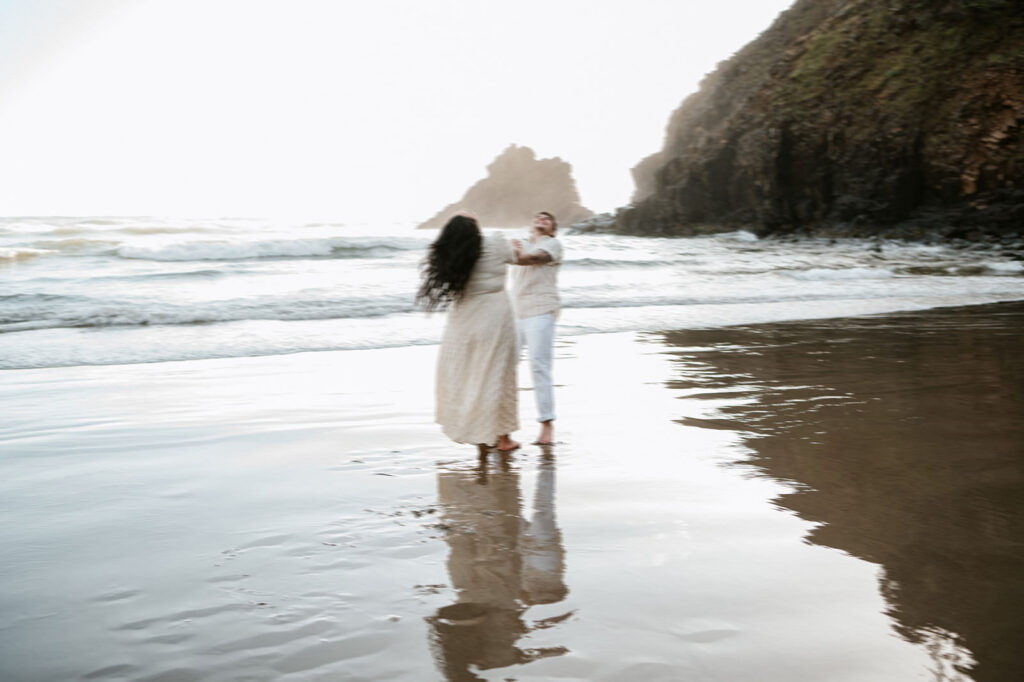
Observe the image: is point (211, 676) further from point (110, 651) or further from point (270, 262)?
point (270, 262)

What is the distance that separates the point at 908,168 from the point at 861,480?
98.0 feet

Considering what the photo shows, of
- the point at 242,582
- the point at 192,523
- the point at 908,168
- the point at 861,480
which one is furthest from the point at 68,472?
the point at 908,168

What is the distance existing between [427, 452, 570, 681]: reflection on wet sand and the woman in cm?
40

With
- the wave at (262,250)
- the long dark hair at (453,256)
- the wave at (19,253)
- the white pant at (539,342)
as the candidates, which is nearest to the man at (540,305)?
the white pant at (539,342)

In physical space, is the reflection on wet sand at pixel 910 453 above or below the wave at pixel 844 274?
below

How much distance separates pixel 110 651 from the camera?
288 cm

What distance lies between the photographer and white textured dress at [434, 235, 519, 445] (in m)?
5.61

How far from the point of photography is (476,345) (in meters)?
5.68

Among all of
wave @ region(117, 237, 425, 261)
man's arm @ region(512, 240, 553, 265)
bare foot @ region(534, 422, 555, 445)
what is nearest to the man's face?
man's arm @ region(512, 240, 553, 265)

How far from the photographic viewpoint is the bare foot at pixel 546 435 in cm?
603

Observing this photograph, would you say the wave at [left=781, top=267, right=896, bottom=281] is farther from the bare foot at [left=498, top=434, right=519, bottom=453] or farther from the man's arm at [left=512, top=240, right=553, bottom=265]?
the bare foot at [left=498, top=434, right=519, bottom=453]

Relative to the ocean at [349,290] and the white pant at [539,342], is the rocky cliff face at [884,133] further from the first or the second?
the white pant at [539,342]

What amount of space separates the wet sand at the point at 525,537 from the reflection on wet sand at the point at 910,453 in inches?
0.9

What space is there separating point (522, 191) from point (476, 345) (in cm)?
10060
